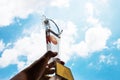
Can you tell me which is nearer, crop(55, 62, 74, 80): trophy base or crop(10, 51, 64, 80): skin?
crop(10, 51, 64, 80): skin

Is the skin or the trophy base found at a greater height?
the trophy base

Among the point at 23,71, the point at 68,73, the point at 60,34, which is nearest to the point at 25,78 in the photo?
the point at 23,71

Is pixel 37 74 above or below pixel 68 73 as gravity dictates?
below

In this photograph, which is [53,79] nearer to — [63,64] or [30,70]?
[63,64]

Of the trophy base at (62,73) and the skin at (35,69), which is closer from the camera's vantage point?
the skin at (35,69)

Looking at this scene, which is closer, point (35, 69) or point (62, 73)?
point (35, 69)

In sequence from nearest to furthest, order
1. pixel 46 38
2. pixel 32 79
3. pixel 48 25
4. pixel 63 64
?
pixel 32 79 < pixel 63 64 < pixel 46 38 < pixel 48 25

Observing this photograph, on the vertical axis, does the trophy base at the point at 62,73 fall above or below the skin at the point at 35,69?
above

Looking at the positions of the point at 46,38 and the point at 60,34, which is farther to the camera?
the point at 60,34

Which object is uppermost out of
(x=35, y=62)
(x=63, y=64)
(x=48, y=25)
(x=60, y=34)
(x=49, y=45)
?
(x=48, y=25)

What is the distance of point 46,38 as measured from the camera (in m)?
3.59

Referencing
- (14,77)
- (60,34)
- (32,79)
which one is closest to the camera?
(14,77)

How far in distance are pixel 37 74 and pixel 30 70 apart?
0.09 m

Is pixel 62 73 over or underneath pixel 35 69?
over
